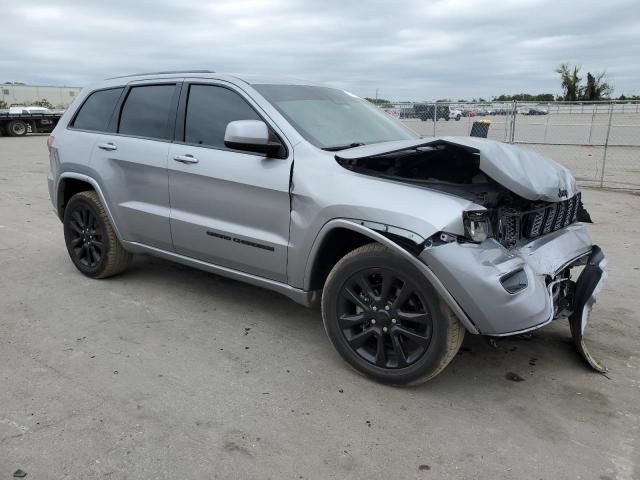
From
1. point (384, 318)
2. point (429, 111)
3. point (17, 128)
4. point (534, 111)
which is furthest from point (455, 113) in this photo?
point (17, 128)

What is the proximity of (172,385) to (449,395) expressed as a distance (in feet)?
5.43

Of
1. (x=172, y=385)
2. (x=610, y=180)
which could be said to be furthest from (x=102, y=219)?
(x=610, y=180)

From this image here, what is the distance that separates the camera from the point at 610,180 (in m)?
12.3

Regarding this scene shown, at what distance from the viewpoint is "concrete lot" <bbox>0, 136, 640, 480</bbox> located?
8.73 feet

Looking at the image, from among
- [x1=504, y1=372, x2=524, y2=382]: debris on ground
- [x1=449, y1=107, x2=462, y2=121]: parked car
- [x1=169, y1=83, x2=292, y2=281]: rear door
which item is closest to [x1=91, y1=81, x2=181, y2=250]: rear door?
[x1=169, y1=83, x2=292, y2=281]: rear door

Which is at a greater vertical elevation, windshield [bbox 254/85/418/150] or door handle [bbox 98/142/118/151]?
windshield [bbox 254/85/418/150]

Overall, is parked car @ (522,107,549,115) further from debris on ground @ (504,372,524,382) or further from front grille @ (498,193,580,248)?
debris on ground @ (504,372,524,382)

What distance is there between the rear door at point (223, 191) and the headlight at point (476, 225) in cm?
119

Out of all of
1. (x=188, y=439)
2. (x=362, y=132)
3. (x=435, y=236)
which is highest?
(x=362, y=132)

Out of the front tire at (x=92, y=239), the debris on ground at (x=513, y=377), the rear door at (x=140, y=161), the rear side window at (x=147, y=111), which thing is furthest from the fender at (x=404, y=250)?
the front tire at (x=92, y=239)

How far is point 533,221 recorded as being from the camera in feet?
11.2

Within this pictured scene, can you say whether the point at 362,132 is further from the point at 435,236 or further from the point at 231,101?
the point at 435,236

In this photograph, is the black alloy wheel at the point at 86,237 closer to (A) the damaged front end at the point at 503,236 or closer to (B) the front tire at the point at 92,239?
(B) the front tire at the point at 92,239

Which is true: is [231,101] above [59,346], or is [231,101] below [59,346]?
above
